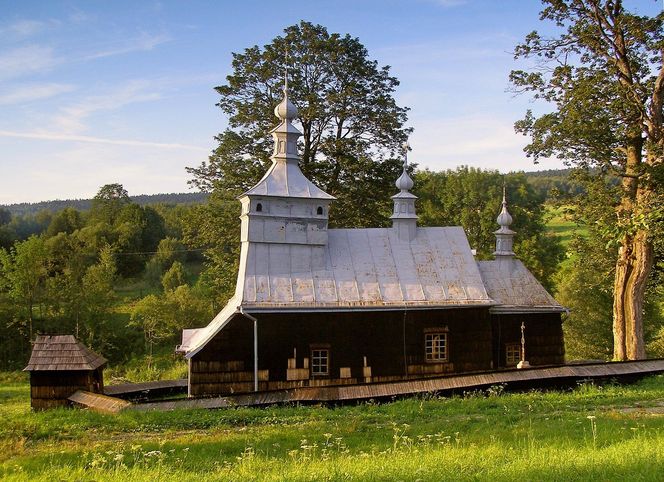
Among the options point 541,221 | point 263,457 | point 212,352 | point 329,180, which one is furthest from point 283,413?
point 541,221

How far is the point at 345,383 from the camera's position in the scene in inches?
714

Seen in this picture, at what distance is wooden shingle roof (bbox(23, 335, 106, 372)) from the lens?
56.0 feet

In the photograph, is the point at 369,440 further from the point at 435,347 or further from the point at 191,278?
the point at 191,278

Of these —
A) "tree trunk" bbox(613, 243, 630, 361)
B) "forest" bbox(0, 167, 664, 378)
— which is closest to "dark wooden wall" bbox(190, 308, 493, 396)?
"tree trunk" bbox(613, 243, 630, 361)

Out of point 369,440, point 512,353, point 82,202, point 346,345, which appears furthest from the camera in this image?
point 82,202

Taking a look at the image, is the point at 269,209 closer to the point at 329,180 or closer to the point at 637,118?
the point at 329,180

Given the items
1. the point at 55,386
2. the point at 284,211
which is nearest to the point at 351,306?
the point at 284,211

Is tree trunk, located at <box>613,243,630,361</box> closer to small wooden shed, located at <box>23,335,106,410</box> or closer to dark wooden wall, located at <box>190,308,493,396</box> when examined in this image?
dark wooden wall, located at <box>190,308,493,396</box>

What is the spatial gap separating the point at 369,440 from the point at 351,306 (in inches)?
285

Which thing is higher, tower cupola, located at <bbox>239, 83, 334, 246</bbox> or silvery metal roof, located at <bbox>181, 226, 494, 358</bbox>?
tower cupola, located at <bbox>239, 83, 334, 246</bbox>

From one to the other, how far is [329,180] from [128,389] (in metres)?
12.4

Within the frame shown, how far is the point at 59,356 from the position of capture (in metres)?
17.4

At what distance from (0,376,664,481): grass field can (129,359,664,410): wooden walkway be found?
54 cm

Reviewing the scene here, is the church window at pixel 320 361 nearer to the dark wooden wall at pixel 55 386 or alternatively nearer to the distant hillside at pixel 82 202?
the dark wooden wall at pixel 55 386
